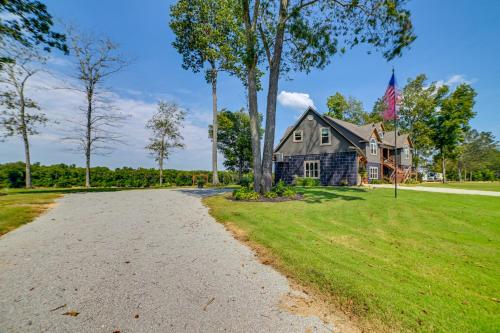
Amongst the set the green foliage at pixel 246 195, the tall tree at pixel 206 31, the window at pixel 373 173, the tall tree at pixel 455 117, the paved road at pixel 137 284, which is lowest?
the paved road at pixel 137 284

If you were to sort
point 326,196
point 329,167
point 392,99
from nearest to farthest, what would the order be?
point 326,196 < point 392,99 < point 329,167

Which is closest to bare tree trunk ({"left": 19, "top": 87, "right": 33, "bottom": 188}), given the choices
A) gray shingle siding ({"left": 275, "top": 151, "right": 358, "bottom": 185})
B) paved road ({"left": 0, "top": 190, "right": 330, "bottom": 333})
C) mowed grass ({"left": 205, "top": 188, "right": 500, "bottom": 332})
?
paved road ({"left": 0, "top": 190, "right": 330, "bottom": 333})

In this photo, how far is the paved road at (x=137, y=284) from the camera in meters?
2.50

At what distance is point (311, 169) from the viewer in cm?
2305

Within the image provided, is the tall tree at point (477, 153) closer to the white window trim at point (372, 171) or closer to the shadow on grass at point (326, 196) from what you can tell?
the white window trim at point (372, 171)

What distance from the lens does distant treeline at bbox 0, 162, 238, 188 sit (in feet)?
65.2

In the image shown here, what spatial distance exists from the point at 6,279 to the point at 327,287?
4.95 meters

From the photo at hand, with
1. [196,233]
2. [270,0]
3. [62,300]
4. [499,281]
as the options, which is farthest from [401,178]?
[62,300]

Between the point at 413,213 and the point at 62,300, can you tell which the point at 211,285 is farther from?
the point at 413,213

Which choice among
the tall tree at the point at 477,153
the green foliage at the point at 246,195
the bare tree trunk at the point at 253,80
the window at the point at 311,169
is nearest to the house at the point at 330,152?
the window at the point at 311,169

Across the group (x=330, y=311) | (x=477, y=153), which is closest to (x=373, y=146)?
(x=330, y=311)

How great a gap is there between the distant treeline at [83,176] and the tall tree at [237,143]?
581 cm

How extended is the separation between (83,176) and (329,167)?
82.3 ft

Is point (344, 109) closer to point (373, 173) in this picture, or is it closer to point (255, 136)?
point (373, 173)
